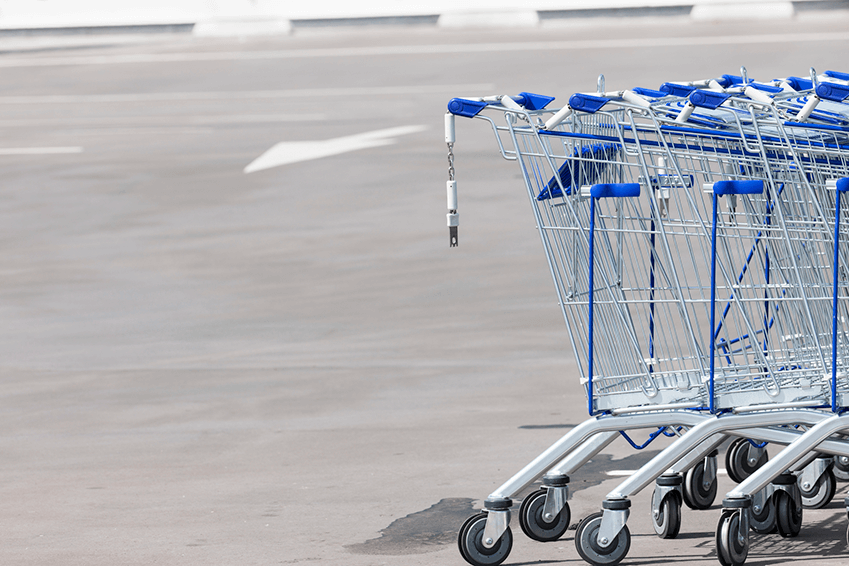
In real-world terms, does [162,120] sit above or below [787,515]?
above

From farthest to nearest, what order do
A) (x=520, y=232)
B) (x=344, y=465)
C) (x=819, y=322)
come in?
(x=520, y=232)
(x=344, y=465)
(x=819, y=322)

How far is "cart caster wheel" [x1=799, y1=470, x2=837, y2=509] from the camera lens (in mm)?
4926

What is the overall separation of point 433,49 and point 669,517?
22.1 meters

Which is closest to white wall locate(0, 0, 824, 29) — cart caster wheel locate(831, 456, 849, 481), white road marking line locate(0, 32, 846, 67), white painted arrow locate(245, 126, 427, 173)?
white road marking line locate(0, 32, 846, 67)

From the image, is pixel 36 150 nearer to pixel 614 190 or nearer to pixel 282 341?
pixel 282 341

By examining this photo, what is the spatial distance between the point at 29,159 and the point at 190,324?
9.36 metres

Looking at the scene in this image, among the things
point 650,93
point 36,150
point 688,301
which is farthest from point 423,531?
point 36,150

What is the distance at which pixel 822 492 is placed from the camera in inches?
195

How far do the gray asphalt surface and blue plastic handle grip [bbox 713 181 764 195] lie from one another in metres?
1.18

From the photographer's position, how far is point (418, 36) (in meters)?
28.2

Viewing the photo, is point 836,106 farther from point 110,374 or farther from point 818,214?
point 110,374

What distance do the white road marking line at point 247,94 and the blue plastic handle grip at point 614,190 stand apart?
660 inches

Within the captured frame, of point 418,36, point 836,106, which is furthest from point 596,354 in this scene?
point 418,36

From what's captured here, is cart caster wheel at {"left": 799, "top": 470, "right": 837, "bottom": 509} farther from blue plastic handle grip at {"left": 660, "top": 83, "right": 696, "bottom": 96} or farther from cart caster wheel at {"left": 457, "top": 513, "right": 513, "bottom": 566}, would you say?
blue plastic handle grip at {"left": 660, "top": 83, "right": 696, "bottom": 96}
